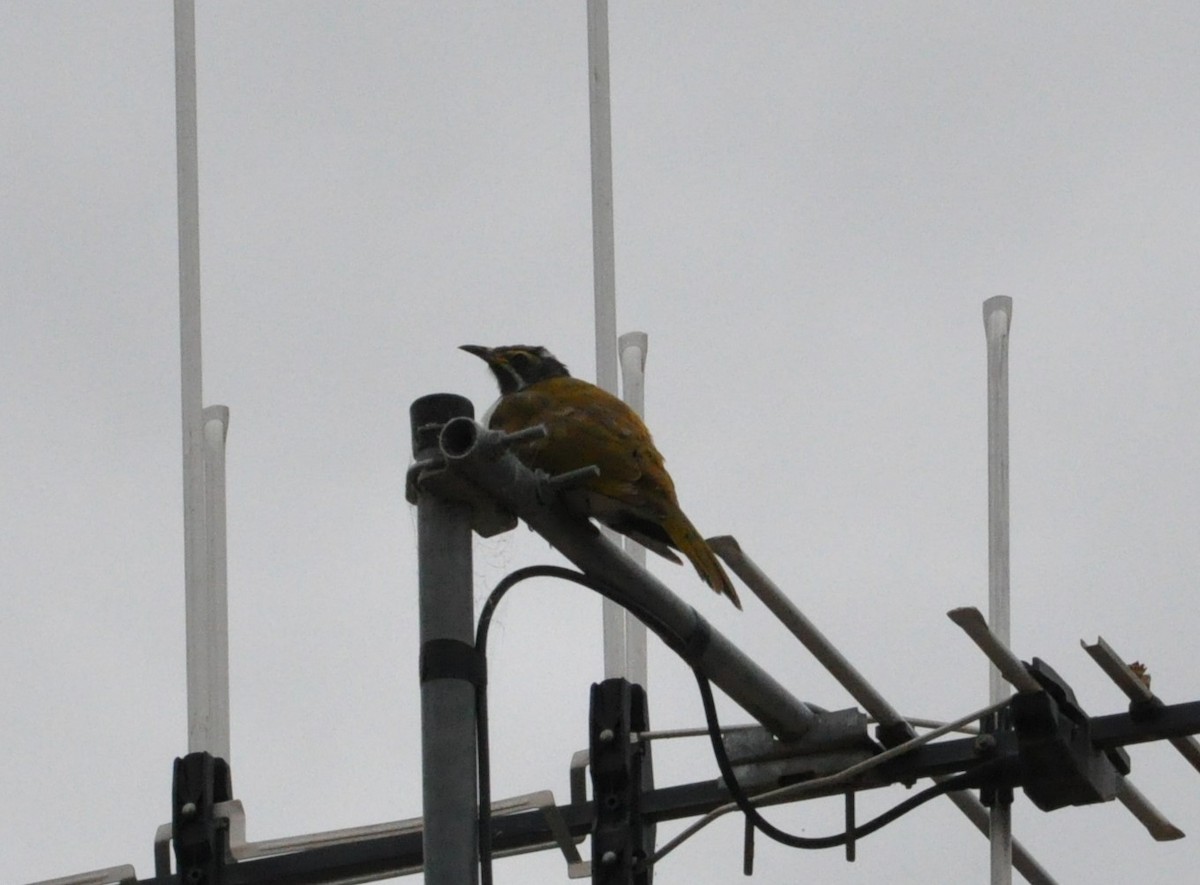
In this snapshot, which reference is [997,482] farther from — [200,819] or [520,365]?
[200,819]

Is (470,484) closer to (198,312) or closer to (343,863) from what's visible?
(343,863)

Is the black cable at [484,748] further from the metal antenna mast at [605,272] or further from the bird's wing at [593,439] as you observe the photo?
the metal antenna mast at [605,272]

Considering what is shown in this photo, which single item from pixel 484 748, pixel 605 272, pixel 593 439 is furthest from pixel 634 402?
pixel 484 748

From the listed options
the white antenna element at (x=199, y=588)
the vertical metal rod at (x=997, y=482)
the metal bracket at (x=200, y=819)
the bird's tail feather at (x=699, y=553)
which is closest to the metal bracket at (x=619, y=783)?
the bird's tail feather at (x=699, y=553)

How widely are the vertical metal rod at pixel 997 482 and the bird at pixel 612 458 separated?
1023 millimetres

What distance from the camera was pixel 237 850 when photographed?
22.6 feet

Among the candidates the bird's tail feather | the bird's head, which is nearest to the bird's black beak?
the bird's head

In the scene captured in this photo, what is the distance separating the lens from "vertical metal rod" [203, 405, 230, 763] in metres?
7.26

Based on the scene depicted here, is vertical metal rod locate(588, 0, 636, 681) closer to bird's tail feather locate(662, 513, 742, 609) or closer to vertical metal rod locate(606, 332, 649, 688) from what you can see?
vertical metal rod locate(606, 332, 649, 688)

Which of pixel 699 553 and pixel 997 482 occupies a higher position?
pixel 997 482

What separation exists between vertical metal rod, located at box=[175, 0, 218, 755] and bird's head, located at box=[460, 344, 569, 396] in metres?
1.03

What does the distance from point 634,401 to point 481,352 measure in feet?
2.55

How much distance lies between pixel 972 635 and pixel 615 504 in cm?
102

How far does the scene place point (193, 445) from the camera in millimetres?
7676
